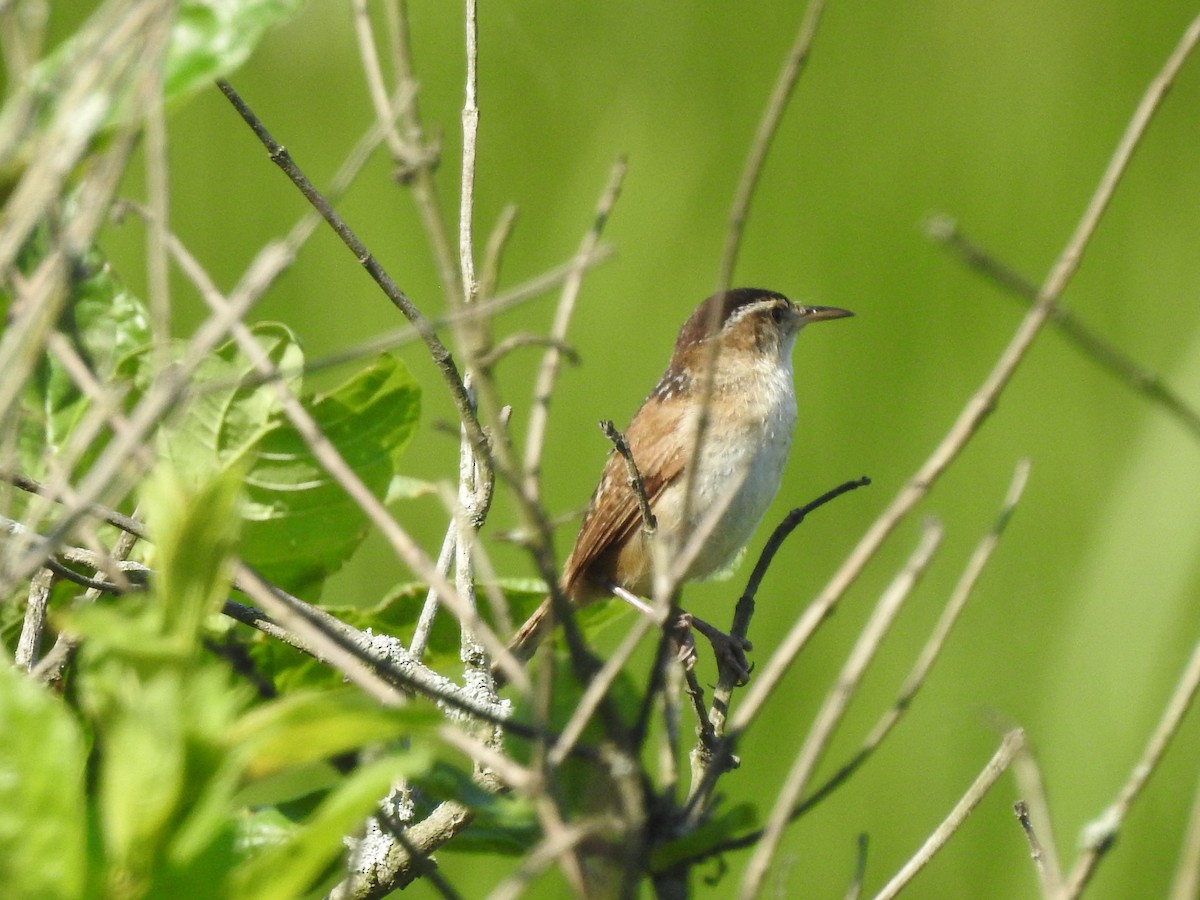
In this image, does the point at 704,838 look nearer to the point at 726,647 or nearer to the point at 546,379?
the point at 546,379

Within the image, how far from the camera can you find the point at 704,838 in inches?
25.6

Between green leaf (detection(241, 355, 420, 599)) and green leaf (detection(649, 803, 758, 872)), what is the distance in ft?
2.32

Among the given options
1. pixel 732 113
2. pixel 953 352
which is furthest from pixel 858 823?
pixel 732 113

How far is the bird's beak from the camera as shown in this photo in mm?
2697

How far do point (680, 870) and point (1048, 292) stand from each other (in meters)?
0.35

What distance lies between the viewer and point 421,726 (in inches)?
22.0

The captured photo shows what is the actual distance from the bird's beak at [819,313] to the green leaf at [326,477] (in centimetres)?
153

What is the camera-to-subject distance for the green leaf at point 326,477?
1289mm

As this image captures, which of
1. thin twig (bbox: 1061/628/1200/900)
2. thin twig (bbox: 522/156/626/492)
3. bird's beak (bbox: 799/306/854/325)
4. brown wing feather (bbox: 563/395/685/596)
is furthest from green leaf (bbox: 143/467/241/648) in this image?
bird's beak (bbox: 799/306/854/325)

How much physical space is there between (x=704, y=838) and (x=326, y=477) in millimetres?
733

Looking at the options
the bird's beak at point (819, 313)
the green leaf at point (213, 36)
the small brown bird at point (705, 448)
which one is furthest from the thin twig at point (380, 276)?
the bird's beak at point (819, 313)

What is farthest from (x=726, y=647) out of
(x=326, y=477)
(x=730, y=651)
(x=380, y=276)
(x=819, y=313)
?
(x=819, y=313)

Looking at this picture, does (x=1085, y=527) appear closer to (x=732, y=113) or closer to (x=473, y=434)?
(x=732, y=113)

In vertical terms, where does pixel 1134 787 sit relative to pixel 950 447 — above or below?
below
